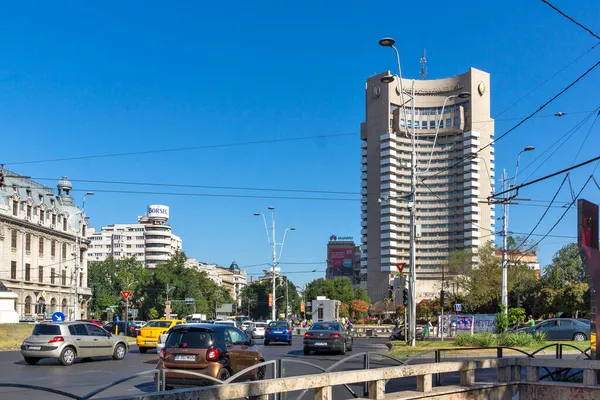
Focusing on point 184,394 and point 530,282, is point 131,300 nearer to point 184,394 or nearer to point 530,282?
point 530,282

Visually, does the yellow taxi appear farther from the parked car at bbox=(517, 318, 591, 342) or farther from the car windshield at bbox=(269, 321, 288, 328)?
the parked car at bbox=(517, 318, 591, 342)

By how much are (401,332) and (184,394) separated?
3723cm

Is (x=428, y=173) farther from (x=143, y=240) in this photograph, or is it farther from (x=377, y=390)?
(x=377, y=390)

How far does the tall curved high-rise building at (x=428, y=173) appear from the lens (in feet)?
498

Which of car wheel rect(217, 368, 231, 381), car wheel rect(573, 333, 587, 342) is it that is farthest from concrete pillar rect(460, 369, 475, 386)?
car wheel rect(573, 333, 587, 342)

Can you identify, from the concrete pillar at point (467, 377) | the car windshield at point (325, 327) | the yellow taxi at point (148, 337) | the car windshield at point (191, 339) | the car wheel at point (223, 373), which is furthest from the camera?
the yellow taxi at point (148, 337)

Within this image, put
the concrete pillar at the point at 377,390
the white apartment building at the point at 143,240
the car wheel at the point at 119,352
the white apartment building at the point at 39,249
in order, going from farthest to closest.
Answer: the white apartment building at the point at 143,240, the white apartment building at the point at 39,249, the car wheel at the point at 119,352, the concrete pillar at the point at 377,390

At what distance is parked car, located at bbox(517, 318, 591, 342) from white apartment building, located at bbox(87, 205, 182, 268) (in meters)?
150

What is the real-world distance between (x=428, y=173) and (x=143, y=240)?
8311 cm

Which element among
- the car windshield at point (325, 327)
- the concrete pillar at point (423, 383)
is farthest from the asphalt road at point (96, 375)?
the car windshield at point (325, 327)

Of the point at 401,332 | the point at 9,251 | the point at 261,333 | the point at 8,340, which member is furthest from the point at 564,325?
the point at 9,251

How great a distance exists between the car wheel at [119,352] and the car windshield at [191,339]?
39.7 feet

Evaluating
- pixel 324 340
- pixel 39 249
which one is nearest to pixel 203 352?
pixel 324 340

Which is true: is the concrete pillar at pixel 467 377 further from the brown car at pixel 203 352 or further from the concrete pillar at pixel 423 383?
the brown car at pixel 203 352
